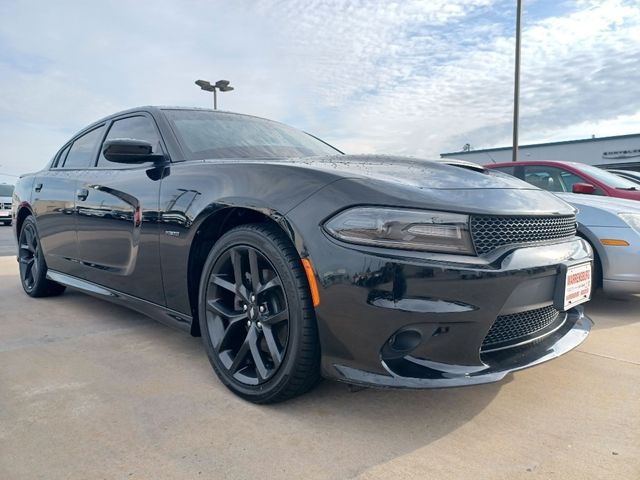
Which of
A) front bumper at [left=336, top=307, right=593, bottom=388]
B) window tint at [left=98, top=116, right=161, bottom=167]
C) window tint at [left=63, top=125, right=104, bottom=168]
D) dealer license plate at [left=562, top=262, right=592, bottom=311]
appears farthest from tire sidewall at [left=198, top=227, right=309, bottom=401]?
window tint at [left=63, top=125, right=104, bottom=168]

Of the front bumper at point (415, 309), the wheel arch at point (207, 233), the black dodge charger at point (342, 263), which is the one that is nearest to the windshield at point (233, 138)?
the black dodge charger at point (342, 263)

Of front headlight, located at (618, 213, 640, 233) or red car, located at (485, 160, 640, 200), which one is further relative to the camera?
red car, located at (485, 160, 640, 200)

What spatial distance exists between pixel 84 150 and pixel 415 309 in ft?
10.4

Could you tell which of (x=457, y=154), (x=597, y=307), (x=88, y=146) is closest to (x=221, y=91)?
(x=88, y=146)

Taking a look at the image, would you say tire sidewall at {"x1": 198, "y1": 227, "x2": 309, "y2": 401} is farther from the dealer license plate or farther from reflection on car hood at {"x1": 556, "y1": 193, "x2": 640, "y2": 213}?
reflection on car hood at {"x1": 556, "y1": 193, "x2": 640, "y2": 213}

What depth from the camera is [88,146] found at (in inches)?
145

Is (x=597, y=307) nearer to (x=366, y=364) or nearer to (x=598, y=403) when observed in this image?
(x=598, y=403)

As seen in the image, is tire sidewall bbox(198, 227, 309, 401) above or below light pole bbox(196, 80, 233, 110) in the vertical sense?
below

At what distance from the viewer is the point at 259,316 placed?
2.00m

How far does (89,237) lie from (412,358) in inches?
93.8

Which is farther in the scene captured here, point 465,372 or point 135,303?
point 135,303

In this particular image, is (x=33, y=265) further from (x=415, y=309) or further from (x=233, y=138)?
(x=415, y=309)

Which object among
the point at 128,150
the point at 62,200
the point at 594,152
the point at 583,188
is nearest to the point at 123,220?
the point at 128,150

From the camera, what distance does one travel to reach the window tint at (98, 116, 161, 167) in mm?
2812
